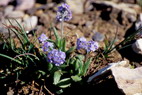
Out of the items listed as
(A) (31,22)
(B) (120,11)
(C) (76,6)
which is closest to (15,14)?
(A) (31,22)

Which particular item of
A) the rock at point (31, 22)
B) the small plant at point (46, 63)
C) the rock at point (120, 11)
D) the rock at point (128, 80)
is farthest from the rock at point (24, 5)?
the rock at point (128, 80)

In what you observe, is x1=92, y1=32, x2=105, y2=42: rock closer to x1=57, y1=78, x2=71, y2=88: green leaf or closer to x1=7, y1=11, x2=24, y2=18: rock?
x1=57, y1=78, x2=71, y2=88: green leaf

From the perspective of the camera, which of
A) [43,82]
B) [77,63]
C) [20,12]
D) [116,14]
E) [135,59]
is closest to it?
[77,63]

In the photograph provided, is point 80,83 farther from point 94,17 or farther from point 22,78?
point 94,17

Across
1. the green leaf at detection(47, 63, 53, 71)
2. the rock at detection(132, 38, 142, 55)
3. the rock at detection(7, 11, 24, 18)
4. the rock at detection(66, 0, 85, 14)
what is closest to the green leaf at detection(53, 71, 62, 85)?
the green leaf at detection(47, 63, 53, 71)

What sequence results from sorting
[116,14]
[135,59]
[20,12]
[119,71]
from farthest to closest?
[20,12] < [116,14] < [135,59] < [119,71]

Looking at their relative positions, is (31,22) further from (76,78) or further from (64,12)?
(76,78)

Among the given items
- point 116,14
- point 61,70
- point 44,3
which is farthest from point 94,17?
point 61,70

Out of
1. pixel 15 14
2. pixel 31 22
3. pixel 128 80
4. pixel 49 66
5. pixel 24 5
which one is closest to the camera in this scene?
pixel 128 80
